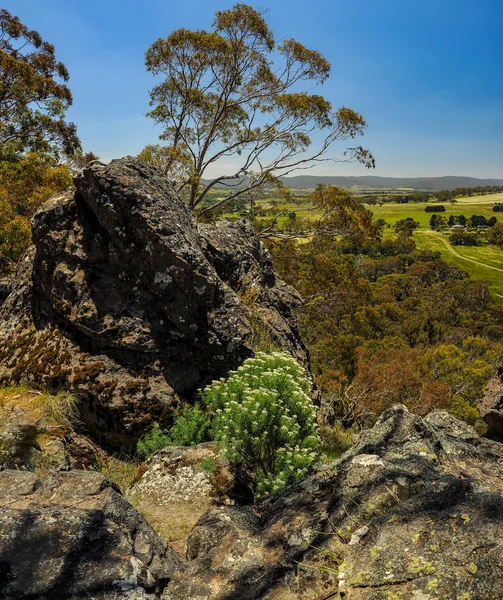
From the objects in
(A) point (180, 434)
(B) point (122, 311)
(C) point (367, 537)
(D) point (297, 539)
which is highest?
(B) point (122, 311)

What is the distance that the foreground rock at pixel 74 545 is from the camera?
2.51 metres

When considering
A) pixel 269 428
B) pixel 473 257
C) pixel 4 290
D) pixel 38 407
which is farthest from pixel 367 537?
pixel 473 257

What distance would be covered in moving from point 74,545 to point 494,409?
11277mm

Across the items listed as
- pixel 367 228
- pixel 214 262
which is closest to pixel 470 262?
pixel 367 228

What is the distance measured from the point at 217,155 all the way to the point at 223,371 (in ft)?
56.6

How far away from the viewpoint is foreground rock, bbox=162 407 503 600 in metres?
2.33

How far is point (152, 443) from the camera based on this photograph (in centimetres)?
631

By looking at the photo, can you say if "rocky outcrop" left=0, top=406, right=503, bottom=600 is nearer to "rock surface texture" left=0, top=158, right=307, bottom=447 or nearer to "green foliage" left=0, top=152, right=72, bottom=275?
"rock surface texture" left=0, top=158, right=307, bottom=447

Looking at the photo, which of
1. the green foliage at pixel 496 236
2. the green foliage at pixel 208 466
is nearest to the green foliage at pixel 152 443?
the green foliage at pixel 208 466

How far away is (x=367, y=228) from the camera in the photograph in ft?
72.5

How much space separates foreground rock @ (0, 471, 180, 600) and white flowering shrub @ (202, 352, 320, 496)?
167 centimetres

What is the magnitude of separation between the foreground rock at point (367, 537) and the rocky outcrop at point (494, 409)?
7.74m

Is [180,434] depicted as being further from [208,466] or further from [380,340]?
[380,340]

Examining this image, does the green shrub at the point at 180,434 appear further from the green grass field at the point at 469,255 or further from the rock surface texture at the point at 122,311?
the green grass field at the point at 469,255
